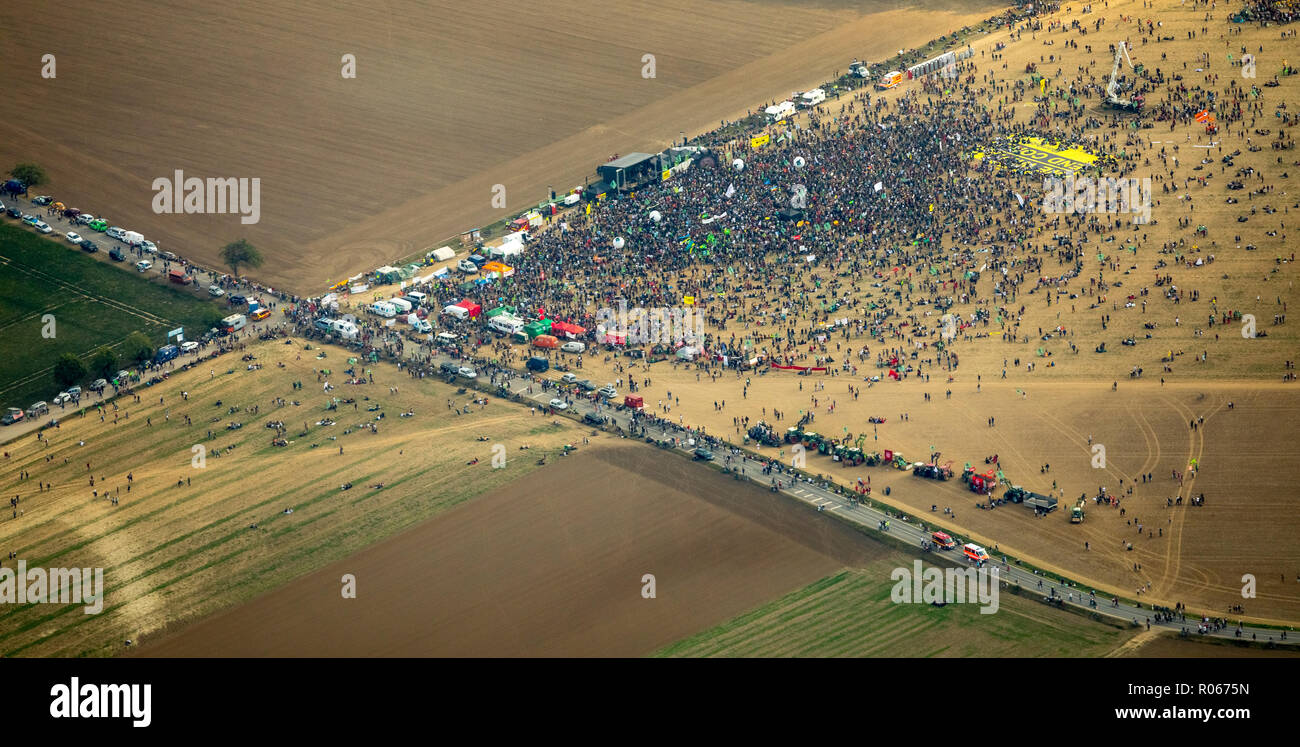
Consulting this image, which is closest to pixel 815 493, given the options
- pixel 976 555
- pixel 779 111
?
pixel 976 555

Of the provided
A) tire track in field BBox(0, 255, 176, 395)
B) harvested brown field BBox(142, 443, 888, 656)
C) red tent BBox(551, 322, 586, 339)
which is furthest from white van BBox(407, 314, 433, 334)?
harvested brown field BBox(142, 443, 888, 656)

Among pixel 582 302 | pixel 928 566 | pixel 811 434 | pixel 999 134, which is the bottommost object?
pixel 928 566

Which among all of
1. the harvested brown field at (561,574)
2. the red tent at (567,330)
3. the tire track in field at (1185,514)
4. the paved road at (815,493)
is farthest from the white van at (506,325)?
the tire track in field at (1185,514)

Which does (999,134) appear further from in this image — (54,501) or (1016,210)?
(54,501)

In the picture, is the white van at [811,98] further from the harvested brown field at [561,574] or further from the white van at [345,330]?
the harvested brown field at [561,574]

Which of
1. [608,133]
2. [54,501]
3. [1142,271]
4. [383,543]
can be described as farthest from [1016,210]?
[54,501]
